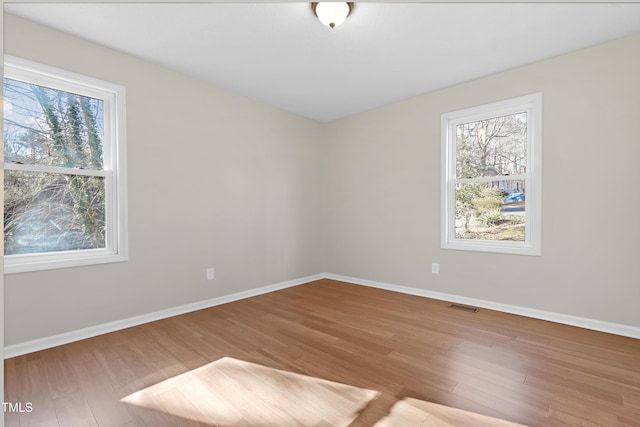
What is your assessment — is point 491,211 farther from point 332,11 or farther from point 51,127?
point 51,127

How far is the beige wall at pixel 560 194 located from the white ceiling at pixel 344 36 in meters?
0.26

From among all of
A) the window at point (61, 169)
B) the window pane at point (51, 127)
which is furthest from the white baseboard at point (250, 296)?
the window pane at point (51, 127)

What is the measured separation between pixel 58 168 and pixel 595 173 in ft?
15.2

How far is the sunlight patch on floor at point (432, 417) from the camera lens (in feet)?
5.07

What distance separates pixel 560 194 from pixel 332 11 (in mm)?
2629

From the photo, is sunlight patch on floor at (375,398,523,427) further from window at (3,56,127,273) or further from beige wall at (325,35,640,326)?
window at (3,56,127,273)

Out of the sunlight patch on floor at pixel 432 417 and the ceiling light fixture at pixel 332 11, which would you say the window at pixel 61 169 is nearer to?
the ceiling light fixture at pixel 332 11

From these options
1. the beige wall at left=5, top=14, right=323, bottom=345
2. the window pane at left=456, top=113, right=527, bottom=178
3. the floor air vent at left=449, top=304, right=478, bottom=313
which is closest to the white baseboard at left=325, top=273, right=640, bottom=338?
the floor air vent at left=449, top=304, right=478, bottom=313

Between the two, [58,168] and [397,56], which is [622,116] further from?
[58,168]

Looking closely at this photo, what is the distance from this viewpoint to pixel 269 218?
4.06 meters

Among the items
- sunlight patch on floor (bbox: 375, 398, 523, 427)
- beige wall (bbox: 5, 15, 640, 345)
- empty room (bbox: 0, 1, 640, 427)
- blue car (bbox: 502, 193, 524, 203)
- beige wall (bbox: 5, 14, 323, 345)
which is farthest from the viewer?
blue car (bbox: 502, 193, 524, 203)

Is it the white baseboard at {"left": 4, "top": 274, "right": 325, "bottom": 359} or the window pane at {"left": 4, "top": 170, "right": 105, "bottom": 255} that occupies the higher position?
the window pane at {"left": 4, "top": 170, "right": 105, "bottom": 255}

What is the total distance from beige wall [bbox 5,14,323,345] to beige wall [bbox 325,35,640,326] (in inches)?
60.6

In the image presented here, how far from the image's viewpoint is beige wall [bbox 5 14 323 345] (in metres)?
2.40
